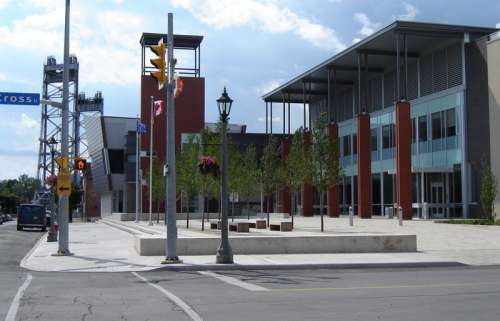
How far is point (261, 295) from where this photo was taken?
43.2 feet

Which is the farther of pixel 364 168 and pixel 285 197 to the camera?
pixel 285 197

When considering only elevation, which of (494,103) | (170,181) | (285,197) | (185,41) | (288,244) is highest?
(185,41)

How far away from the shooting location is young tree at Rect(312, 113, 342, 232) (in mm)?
31312

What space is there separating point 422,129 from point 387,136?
524cm

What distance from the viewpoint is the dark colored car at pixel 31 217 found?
52519 millimetres

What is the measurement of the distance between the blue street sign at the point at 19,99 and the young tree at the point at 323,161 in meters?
13.8

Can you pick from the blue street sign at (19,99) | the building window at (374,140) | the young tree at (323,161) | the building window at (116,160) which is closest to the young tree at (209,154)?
the young tree at (323,161)

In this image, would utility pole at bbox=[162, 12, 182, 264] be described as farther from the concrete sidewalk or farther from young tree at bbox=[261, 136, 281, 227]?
young tree at bbox=[261, 136, 281, 227]

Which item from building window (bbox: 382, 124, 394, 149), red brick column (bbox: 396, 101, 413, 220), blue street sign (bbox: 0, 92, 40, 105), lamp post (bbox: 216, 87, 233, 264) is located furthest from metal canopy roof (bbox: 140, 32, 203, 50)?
lamp post (bbox: 216, 87, 233, 264)

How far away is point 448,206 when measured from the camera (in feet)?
163

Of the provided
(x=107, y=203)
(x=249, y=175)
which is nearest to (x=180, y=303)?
(x=249, y=175)

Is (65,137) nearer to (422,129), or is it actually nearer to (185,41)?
(422,129)

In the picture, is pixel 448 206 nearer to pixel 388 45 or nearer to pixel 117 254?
pixel 388 45

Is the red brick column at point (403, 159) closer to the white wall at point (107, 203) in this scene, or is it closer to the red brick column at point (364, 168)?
the red brick column at point (364, 168)
